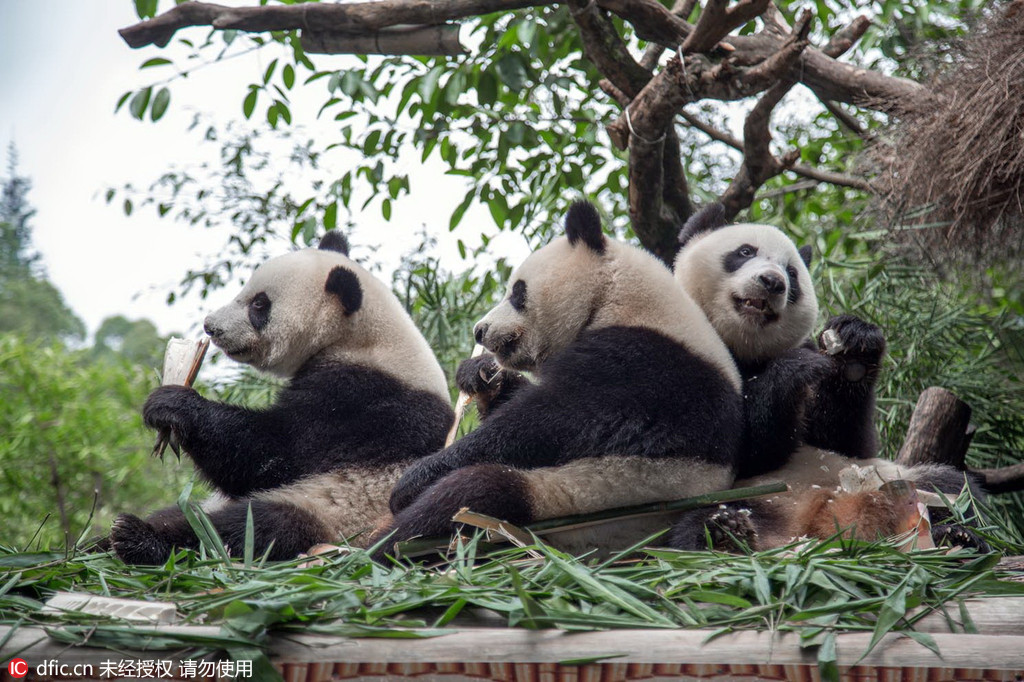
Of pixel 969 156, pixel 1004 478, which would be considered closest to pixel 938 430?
pixel 1004 478

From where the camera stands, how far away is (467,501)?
2.56 metres

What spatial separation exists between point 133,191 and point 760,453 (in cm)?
501

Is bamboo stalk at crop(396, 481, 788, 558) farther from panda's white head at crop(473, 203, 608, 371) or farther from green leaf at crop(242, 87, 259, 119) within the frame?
green leaf at crop(242, 87, 259, 119)

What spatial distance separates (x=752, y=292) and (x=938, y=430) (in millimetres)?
1524

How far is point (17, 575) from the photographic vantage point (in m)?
2.18

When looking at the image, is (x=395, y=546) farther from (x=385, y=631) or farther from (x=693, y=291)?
(x=693, y=291)

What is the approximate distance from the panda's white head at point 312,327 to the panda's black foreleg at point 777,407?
1.28 meters

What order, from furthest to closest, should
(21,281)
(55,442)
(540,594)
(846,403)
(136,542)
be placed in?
(21,281) → (55,442) → (846,403) → (136,542) → (540,594)

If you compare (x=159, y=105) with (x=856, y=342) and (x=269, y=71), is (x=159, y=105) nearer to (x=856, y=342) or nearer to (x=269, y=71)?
(x=269, y=71)

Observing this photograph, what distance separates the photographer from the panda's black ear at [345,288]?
141 inches

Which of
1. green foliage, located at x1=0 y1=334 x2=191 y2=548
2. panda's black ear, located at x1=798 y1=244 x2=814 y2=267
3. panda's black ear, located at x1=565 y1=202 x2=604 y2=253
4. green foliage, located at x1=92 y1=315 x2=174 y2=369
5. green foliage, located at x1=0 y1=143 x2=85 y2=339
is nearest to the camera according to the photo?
panda's black ear, located at x1=565 y1=202 x2=604 y2=253

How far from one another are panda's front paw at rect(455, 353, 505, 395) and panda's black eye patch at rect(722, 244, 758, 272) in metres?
0.94

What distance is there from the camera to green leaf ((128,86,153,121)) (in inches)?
181

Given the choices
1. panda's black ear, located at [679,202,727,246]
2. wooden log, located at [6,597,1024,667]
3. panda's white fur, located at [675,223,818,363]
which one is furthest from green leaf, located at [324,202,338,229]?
wooden log, located at [6,597,1024,667]
